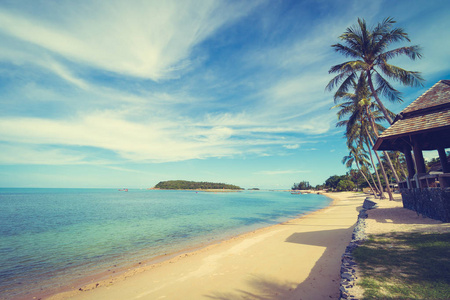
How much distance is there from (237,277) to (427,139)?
13044 mm

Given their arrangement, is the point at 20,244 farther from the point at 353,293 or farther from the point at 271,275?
the point at 353,293

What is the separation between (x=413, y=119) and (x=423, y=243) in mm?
6770

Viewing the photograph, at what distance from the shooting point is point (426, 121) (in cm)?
898

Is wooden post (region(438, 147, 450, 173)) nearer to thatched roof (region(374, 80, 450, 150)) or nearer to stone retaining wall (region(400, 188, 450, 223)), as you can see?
thatched roof (region(374, 80, 450, 150))

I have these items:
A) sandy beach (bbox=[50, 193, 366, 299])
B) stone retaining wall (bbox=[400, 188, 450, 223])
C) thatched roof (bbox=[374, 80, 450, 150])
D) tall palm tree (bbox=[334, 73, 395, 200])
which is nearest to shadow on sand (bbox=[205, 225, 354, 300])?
sandy beach (bbox=[50, 193, 366, 299])

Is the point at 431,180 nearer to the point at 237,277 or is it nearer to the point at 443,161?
the point at 443,161

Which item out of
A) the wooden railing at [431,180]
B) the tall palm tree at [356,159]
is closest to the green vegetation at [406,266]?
the wooden railing at [431,180]

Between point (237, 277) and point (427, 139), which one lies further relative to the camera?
point (427, 139)

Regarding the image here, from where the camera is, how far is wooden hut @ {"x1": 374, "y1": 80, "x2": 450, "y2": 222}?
8.05 m

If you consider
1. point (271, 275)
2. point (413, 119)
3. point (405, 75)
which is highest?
point (405, 75)

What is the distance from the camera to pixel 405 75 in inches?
573

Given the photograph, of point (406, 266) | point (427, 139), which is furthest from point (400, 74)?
point (406, 266)

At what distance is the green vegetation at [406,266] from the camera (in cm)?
340

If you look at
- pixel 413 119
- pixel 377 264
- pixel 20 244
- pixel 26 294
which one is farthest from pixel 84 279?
pixel 413 119
